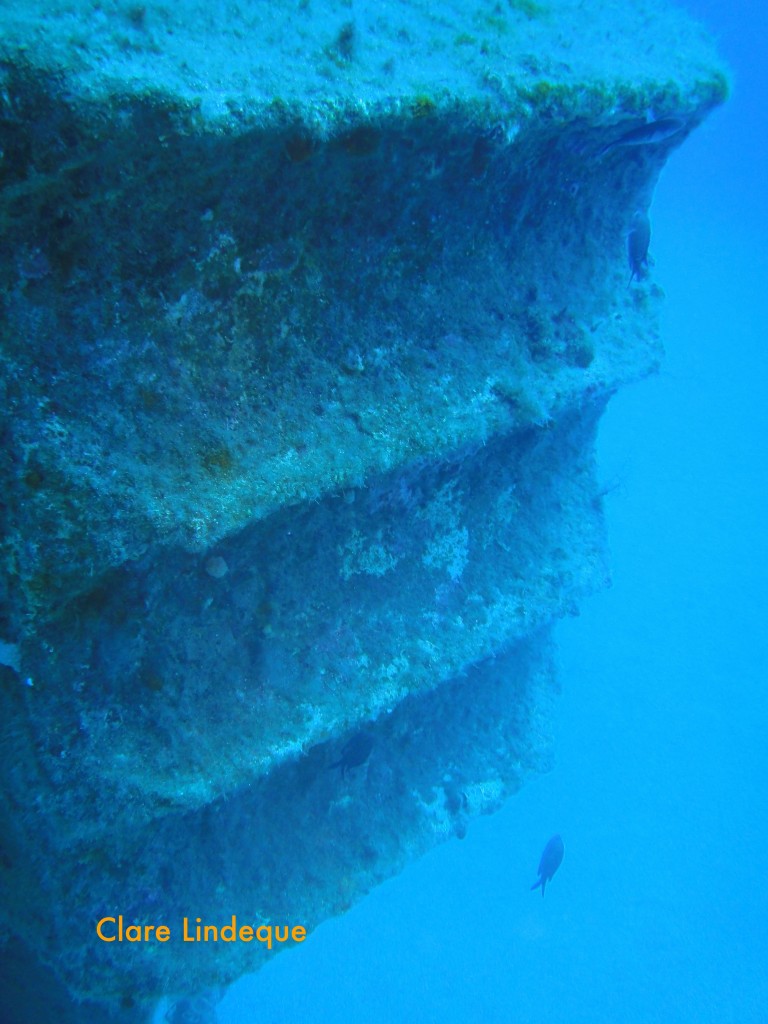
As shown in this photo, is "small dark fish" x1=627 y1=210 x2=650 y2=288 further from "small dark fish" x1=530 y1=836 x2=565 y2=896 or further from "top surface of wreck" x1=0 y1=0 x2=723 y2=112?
"small dark fish" x1=530 y1=836 x2=565 y2=896

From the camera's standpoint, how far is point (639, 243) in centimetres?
359

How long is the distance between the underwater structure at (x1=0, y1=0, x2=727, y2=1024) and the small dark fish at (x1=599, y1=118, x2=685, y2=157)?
0.02 meters

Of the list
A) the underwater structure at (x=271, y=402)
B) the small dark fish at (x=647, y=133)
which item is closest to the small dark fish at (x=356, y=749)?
the underwater structure at (x=271, y=402)

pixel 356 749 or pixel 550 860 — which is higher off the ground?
pixel 356 749

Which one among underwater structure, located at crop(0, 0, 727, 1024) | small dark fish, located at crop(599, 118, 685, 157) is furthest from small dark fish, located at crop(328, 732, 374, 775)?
small dark fish, located at crop(599, 118, 685, 157)

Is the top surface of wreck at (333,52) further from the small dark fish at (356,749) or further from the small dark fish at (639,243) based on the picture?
the small dark fish at (356,749)

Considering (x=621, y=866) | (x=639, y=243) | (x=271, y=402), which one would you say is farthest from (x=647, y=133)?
(x=621, y=866)

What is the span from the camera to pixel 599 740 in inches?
607

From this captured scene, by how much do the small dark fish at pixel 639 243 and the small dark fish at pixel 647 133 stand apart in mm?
525

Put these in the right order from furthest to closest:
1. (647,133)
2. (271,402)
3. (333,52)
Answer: (647,133) → (271,402) → (333,52)

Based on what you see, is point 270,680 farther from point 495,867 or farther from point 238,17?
point 495,867

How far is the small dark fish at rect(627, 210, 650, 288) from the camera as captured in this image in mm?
3582

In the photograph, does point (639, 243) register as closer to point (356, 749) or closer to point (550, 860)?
point (356, 749)

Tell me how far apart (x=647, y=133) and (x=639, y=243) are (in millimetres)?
619
